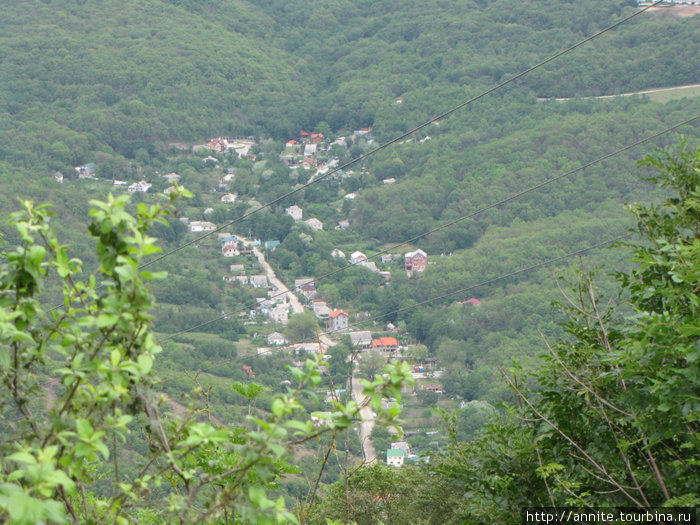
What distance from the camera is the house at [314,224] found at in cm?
3491

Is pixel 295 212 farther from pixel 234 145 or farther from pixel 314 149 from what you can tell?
pixel 234 145

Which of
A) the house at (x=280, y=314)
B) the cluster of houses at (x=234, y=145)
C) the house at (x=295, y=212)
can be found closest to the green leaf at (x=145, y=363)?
the house at (x=280, y=314)

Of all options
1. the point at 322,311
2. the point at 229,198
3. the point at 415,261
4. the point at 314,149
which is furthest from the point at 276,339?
the point at 314,149

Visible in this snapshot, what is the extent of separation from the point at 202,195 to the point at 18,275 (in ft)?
125

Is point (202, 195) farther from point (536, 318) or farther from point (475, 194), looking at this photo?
point (536, 318)

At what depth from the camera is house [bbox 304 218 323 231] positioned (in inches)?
1374

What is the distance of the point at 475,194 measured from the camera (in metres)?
34.3

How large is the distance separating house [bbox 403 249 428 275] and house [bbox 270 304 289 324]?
5878 millimetres

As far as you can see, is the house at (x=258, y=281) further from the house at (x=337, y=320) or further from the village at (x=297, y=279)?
the house at (x=337, y=320)

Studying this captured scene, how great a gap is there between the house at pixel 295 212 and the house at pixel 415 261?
8.69 meters

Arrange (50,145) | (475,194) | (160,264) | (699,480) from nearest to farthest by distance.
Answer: (699,480)
(160,264)
(475,194)
(50,145)

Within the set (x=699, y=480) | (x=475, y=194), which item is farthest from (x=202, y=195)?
(x=699, y=480)

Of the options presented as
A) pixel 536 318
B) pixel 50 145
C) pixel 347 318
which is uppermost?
pixel 50 145

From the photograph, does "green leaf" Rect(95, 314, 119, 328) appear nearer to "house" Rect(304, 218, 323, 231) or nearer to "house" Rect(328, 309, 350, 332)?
"house" Rect(328, 309, 350, 332)
